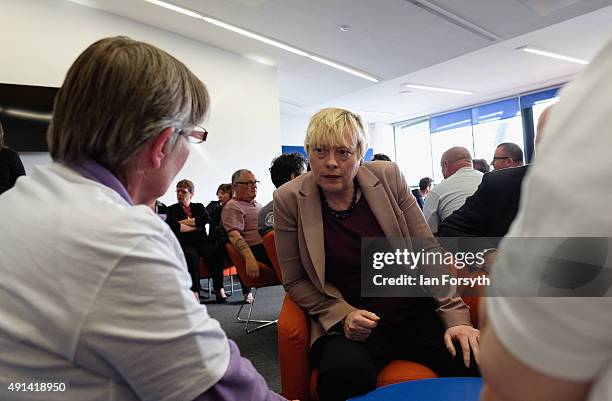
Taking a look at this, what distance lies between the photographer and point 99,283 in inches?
23.9

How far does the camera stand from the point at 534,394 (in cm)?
35

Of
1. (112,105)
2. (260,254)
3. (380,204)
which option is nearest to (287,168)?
(260,254)

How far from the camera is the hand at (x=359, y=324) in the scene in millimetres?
1465

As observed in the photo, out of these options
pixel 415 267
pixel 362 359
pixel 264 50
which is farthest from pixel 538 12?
pixel 362 359

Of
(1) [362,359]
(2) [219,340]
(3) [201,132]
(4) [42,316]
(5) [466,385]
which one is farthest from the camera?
(1) [362,359]

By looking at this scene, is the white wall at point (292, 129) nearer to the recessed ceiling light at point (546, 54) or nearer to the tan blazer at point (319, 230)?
the recessed ceiling light at point (546, 54)

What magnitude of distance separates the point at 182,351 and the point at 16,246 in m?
0.32

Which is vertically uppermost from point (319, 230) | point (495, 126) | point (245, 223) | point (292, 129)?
A: point (292, 129)

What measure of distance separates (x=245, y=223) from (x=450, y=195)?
2101 mm

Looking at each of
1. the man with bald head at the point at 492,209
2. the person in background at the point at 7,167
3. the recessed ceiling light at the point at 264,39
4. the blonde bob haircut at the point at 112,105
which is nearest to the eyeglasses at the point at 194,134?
the blonde bob haircut at the point at 112,105

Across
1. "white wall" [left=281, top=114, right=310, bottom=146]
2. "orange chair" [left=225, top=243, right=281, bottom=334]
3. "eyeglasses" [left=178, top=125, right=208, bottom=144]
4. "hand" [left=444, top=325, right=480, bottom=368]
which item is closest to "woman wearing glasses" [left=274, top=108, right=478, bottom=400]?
"hand" [left=444, top=325, right=480, bottom=368]

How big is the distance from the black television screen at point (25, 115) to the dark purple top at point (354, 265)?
13.4 feet

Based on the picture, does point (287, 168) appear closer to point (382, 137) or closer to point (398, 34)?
point (398, 34)

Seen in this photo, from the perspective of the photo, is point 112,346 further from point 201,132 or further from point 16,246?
point 201,132
